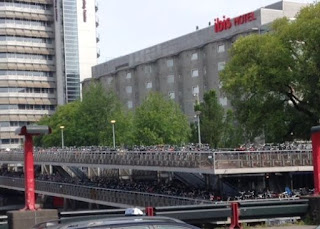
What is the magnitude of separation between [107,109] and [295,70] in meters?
35.5

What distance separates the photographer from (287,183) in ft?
126

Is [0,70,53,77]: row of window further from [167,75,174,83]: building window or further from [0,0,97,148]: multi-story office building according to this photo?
[167,75,174,83]: building window

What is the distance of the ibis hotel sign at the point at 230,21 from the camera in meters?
74.9

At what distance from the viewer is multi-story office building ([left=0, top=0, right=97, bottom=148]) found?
121375 mm

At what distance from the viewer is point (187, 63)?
8606 centimetres

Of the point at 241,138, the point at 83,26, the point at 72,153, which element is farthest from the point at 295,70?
the point at 83,26

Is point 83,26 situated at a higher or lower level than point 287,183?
higher

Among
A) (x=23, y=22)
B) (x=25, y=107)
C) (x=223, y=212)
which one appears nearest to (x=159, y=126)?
(x=223, y=212)

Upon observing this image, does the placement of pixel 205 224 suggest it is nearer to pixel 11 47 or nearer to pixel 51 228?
pixel 51 228

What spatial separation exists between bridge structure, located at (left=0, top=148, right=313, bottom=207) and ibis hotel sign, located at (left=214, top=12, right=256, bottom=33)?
93.6 ft

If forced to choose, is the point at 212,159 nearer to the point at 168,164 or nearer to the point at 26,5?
the point at 168,164

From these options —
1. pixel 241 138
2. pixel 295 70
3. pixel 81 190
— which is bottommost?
pixel 81 190

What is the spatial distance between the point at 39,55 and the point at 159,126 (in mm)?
66903

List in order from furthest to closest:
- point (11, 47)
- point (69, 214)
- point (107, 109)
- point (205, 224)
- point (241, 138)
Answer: point (11, 47) < point (107, 109) < point (241, 138) < point (205, 224) < point (69, 214)
